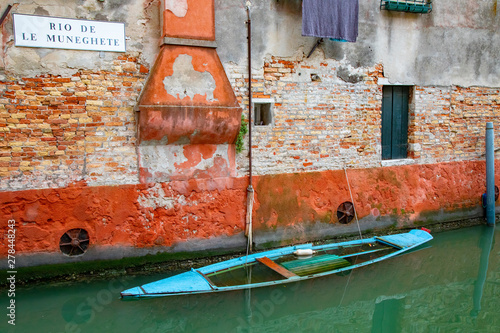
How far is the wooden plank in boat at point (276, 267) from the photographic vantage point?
17.6ft

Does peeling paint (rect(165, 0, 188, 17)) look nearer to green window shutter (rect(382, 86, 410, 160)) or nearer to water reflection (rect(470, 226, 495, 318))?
green window shutter (rect(382, 86, 410, 160))

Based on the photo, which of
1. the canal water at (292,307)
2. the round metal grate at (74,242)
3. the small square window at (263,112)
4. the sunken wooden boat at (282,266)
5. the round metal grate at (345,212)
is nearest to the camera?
the canal water at (292,307)

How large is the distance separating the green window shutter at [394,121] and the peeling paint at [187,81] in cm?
352

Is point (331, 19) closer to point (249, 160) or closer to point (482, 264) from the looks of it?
point (249, 160)

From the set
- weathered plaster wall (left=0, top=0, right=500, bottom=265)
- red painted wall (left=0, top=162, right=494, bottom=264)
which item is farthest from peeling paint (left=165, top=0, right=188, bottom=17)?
red painted wall (left=0, top=162, right=494, bottom=264)

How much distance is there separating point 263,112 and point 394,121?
2.69m

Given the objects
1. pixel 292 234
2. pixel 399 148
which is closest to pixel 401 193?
pixel 399 148

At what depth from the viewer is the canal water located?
15.4 ft

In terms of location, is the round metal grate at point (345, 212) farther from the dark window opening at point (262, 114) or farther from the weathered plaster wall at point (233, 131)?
the dark window opening at point (262, 114)

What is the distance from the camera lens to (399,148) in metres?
7.79

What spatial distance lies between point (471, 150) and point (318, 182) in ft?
11.9

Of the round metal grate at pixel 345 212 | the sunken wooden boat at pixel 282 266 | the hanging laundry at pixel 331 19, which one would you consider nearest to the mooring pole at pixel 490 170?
the sunken wooden boat at pixel 282 266

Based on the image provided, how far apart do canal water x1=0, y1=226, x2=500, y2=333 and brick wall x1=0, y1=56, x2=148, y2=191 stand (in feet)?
4.64

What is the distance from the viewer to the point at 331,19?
638cm
